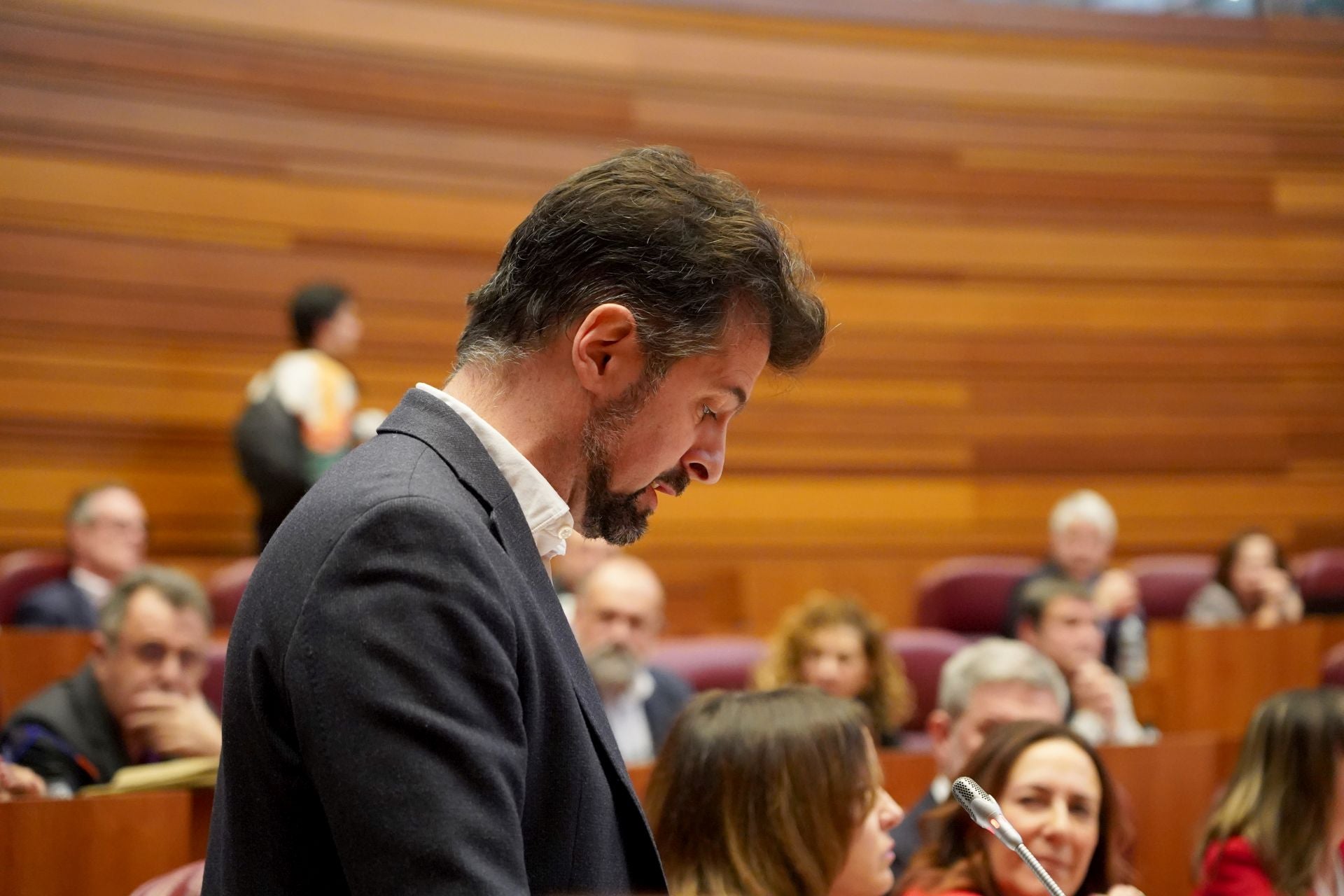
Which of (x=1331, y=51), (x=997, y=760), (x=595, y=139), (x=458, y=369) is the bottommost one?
(x=997, y=760)

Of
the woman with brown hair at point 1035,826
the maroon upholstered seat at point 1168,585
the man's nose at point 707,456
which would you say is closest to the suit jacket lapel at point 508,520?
the man's nose at point 707,456

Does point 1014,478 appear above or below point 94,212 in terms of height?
below

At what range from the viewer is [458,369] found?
77cm

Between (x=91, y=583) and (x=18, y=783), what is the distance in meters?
1.41

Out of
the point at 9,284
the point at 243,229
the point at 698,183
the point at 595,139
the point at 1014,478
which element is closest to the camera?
the point at 698,183

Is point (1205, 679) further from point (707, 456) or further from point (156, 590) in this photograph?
point (707, 456)

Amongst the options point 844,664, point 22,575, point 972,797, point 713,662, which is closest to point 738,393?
point 972,797

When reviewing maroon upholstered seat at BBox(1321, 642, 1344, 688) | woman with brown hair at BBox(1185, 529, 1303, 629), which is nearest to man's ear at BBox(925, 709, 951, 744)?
maroon upholstered seat at BBox(1321, 642, 1344, 688)

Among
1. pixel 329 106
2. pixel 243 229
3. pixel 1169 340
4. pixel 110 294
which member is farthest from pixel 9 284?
pixel 1169 340

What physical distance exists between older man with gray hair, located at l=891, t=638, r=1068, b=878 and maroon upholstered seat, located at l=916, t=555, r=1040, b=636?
139cm

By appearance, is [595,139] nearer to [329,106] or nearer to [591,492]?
[329,106]

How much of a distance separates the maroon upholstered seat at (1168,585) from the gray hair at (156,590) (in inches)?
109

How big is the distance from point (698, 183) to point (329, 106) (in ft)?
11.4

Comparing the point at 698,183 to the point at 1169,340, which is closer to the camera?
the point at 698,183
